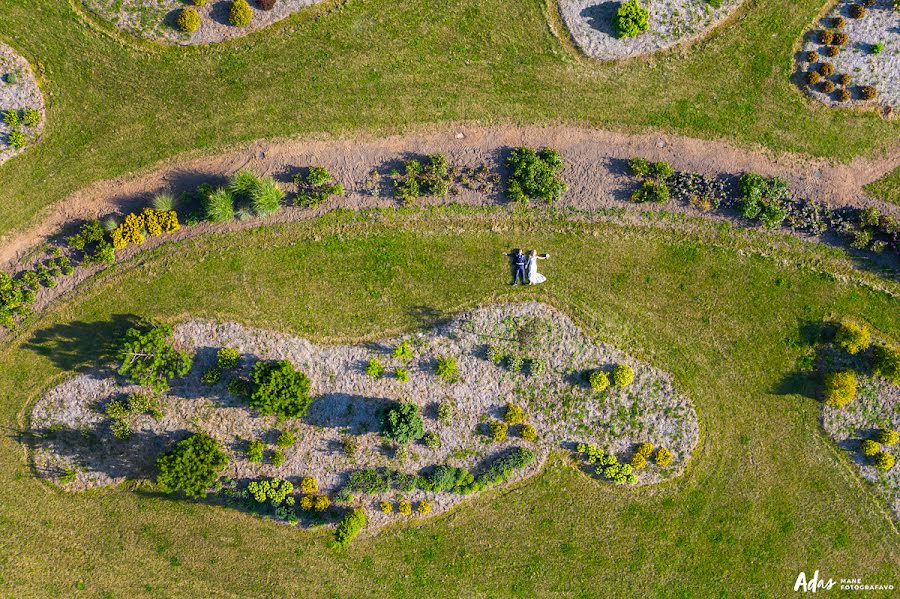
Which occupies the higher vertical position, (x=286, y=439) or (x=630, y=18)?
(x=630, y=18)

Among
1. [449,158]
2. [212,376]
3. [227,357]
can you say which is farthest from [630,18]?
[212,376]

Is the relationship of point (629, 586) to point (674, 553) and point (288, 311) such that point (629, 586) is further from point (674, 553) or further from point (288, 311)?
point (288, 311)

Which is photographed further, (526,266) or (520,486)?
(520,486)

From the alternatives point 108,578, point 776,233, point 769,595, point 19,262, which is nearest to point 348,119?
point 19,262

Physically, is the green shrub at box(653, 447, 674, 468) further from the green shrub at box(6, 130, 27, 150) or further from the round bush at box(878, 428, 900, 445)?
the green shrub at box(6, 130, 27, 150)

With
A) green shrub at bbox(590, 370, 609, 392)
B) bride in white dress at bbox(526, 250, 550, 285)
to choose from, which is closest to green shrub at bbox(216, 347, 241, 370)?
bride in white dress at bbox(526, 250, 550, 285)

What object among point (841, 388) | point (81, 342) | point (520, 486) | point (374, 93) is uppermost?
point (374, 93)

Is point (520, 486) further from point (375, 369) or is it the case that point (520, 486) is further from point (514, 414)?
point (375, 369)
